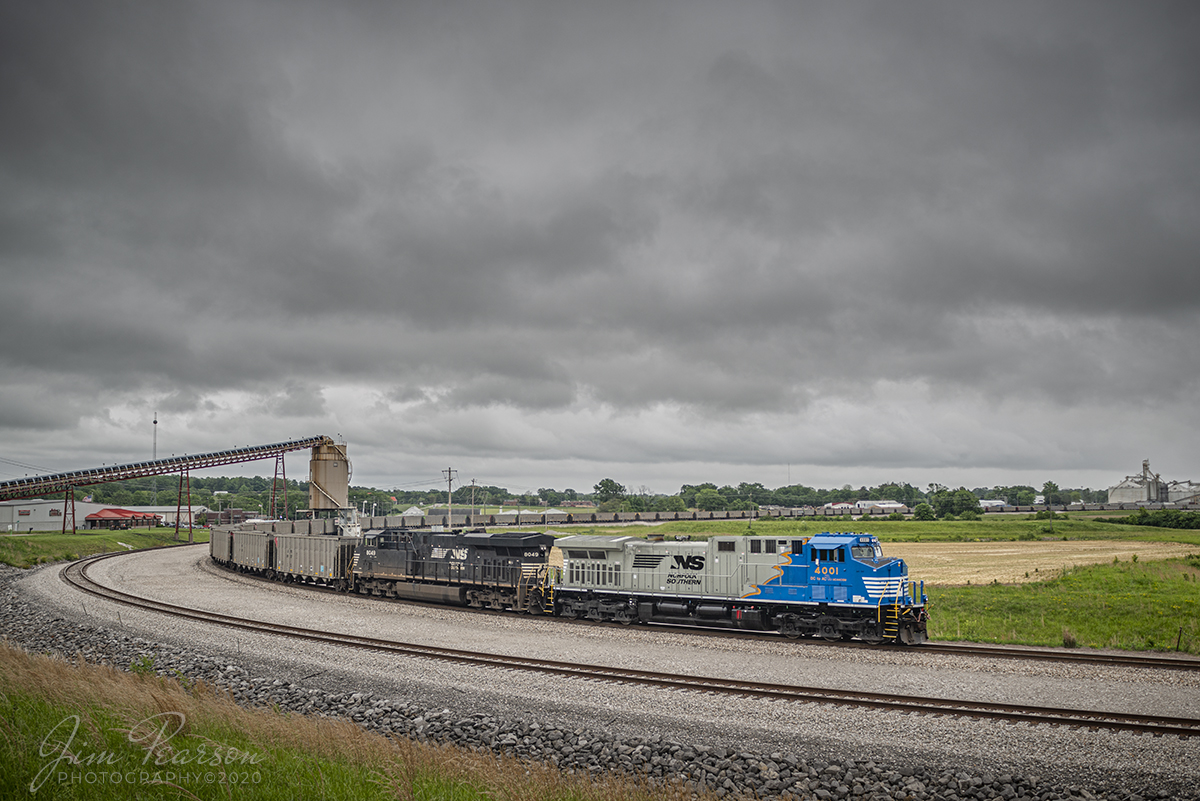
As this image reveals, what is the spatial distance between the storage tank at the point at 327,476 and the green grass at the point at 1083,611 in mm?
52567

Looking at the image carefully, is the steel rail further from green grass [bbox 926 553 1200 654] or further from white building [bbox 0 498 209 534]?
white building [bbox 0 498 209 534]

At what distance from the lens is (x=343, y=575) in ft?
117

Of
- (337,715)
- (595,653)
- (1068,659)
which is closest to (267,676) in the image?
(337,715)

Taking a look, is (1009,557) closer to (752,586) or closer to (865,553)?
(865,553)

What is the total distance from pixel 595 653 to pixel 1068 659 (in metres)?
13.1

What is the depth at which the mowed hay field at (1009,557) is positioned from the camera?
41031 millimetres

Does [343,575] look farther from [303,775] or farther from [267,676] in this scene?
[303,775]

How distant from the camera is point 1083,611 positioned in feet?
89.2

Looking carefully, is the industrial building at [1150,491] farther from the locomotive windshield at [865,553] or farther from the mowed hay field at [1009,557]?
the locomotive windshield at [865,553]

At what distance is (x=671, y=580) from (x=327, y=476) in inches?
1990

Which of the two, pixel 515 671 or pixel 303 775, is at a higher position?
pixel 303 775

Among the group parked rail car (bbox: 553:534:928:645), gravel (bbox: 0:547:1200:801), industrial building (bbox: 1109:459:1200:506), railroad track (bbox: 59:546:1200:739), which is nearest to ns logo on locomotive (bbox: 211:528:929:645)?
parked rail car (bbox: 553:534:928:645)

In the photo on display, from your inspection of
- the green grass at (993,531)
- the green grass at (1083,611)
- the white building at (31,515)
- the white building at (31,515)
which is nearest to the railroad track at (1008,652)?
the green grass at (1083,611)

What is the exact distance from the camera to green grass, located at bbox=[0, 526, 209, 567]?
2005 inches
